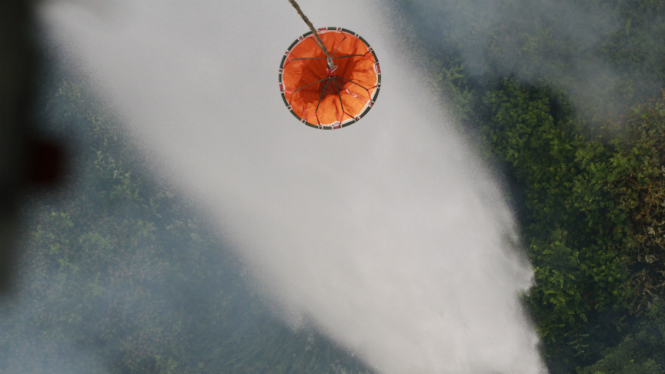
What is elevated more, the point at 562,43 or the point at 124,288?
the point at 562,43

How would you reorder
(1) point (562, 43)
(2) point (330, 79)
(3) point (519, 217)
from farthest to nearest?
(3) point (519, 217), (1) point (562, 43), (2) point (330, 79)

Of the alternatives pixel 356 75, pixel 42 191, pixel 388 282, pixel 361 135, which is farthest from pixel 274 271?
pixel 356 75

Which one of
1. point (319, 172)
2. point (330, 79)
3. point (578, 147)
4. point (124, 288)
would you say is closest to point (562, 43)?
point (578, 147)

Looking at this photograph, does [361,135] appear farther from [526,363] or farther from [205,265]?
[526,363]

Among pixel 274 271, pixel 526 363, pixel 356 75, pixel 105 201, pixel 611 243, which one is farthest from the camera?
pixel 274 271

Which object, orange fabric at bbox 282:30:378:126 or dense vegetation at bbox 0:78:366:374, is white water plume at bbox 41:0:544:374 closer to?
dense vegetation at bbox 0:78:366:374

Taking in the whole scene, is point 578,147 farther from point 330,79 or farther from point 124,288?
point 124,288

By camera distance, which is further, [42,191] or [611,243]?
[42,191]

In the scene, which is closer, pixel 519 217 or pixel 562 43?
pixel 562 43

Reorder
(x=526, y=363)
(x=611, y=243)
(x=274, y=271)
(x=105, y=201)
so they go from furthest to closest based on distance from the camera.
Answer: (x=274, y=271)
(x=105, y=201)
(x=526, y=363)
(x=611, y=243)
